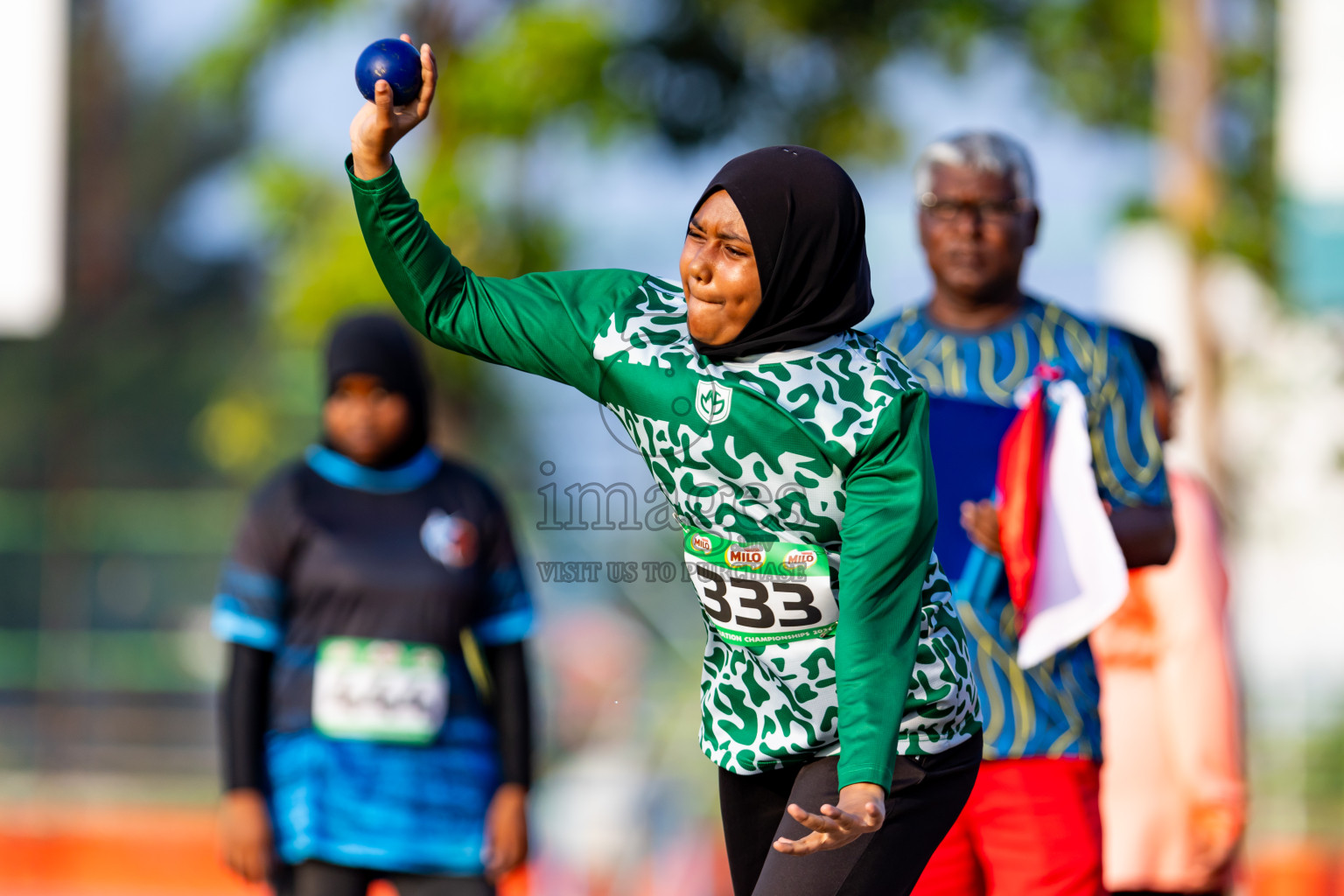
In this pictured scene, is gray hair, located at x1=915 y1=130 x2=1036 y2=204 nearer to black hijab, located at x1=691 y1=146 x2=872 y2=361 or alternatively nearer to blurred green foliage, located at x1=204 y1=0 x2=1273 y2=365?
black hijab, located at x1=691 y1=146 x2=872 y2=361

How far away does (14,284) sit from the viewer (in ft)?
44.6

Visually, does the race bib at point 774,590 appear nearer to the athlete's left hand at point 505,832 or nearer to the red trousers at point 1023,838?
the red trousers at point 1023,838

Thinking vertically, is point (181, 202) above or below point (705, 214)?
above

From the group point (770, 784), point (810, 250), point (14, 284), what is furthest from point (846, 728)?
point (14, 284)

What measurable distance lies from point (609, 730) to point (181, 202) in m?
29.8

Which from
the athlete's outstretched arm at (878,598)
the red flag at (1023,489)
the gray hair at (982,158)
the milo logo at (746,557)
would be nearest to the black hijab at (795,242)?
the athlete's outstretched arm at (878,598)

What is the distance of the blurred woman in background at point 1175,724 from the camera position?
521cm

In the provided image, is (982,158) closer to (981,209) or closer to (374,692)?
(981,209)

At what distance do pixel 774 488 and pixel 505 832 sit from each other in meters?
2.52

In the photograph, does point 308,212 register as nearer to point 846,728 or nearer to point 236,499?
point 236,499

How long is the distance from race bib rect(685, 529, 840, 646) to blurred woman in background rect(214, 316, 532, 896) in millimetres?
2173

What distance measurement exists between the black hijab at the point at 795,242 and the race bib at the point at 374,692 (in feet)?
7.44

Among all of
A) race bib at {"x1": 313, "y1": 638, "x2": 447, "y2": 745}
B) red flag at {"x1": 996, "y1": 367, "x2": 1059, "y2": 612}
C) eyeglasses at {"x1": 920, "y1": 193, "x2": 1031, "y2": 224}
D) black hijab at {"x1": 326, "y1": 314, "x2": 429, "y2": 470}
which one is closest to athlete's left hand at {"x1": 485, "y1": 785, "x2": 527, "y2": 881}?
race bib at {"x1": 313, "y1": 638, "x2": 447, "y2": 745}

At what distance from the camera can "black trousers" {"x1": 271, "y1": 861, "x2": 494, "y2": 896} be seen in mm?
4906
